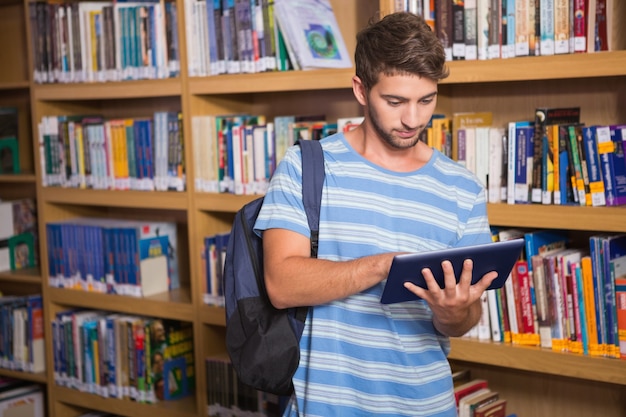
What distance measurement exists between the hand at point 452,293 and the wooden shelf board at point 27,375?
252cm

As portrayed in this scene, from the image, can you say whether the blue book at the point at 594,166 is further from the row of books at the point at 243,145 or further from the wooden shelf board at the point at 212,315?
the wooden shelf board at the point at 212,315

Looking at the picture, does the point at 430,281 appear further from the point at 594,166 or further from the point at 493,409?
the point at 493,409

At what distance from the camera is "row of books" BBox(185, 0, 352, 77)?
2775 millimetres

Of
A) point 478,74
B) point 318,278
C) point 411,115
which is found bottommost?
point 318,278

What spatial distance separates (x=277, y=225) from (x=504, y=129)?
3.29 ft

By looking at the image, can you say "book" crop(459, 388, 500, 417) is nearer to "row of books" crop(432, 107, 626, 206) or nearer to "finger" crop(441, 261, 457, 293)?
"row of books" crop(432, 107, 626, 206)

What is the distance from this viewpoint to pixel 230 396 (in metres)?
3.04

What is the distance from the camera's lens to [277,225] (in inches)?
67.8

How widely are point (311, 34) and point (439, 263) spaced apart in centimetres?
146

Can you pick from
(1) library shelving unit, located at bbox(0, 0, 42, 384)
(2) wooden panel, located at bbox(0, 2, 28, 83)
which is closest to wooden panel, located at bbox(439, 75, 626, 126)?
(1) library shelving unit, located at bbox(0, 0, 42, 384)

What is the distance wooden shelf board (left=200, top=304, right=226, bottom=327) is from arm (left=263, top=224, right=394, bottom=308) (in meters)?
1.37

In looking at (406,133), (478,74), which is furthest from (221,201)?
(406,133)

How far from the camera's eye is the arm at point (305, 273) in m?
1.61

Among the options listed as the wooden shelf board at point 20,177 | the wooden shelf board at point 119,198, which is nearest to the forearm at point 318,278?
the wooden shelf board at point 119,198
